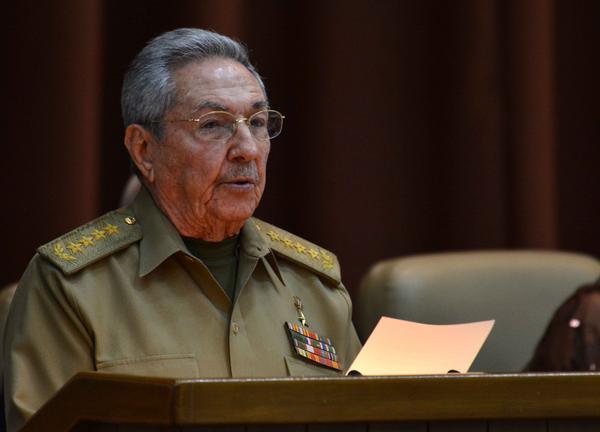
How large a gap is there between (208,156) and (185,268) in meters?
0.17

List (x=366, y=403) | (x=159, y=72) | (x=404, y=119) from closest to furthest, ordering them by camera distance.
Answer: (x=366, y=403) < (x=159, y=72) < (x=404, y=119)

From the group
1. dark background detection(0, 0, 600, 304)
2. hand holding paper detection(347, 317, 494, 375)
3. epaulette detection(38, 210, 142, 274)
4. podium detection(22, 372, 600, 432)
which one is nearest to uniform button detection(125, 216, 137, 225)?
epaulette detection(38, 210, 142, 274)

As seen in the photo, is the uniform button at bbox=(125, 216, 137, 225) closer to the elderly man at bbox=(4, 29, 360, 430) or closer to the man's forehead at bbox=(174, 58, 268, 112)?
the elderly man at bbox=(4, 29, 360, 430)

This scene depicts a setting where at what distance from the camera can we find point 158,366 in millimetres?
1639

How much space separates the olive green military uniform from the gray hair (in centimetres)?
13

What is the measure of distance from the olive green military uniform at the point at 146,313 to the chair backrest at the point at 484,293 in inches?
18.8

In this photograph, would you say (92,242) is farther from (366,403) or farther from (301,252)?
(366,403)

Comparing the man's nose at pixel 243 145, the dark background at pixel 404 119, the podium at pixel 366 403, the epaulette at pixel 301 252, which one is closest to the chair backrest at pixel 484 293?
the epaulette at pixel 301 252

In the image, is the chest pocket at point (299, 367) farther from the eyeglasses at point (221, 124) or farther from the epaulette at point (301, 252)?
the eyeglasses at point (221, 124)

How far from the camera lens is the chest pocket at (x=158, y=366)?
5.30 ft

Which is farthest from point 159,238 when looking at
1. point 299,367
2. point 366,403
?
point 366,403

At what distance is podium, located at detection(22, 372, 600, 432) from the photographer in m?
1.14

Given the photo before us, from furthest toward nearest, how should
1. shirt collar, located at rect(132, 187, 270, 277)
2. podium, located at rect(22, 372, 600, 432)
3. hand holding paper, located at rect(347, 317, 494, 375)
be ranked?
shirt collar, located at rect(132, 187, 270, 277)
hand holding paper, located at rect(347, 317, 494, 375)
podium, located at rect(22, 372, 600, 432)

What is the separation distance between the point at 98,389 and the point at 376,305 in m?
1.23
